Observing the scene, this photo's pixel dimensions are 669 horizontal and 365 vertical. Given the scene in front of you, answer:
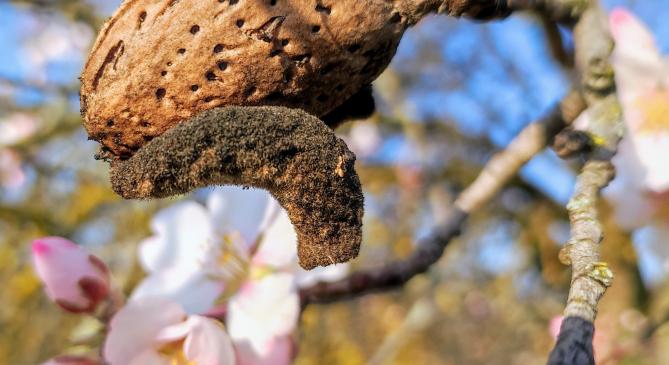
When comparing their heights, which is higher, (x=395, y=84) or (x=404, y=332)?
(x=395, y=84)

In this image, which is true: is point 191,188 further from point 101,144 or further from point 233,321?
point 233,321

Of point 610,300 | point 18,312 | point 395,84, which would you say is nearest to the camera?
point 610,300

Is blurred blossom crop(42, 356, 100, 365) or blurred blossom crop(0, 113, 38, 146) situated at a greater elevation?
blurred blossom crop(42, 356, 100, 365)

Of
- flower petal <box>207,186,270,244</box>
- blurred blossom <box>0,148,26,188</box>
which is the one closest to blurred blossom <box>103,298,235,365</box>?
flower petal <box>207,186,270,244</box>

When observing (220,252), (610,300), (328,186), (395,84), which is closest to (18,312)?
(395,84)

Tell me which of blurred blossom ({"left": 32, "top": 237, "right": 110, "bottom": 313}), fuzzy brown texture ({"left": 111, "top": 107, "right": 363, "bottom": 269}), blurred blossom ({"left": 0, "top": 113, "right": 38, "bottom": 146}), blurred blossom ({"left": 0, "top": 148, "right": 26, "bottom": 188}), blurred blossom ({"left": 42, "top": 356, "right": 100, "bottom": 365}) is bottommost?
blurred blossom ({"left": 0, "top": 148, "right": 26, "bottom": 188})

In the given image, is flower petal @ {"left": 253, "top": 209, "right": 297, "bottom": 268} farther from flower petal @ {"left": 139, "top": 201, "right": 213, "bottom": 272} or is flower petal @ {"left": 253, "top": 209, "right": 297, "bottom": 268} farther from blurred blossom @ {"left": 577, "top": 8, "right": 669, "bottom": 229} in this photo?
blurred blossom @ {"left": 577, "top": 8, "right": 669, "bottom": 229}
